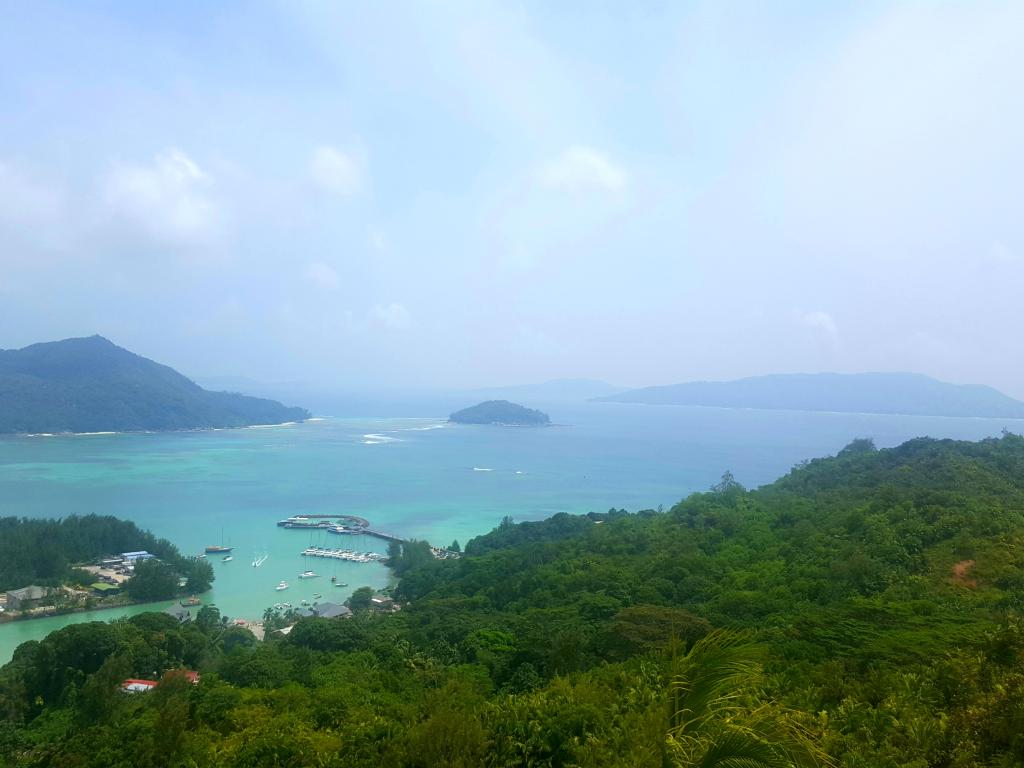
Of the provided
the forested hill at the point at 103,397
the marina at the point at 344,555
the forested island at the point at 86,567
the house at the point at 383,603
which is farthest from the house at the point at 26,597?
the forested hill at the point at 103,397

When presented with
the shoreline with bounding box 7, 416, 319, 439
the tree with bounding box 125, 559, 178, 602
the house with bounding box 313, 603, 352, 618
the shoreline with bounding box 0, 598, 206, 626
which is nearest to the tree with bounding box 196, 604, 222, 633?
the house with bounding box 313, 603, 352, 618

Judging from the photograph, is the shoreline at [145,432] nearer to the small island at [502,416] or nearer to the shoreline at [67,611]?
the small island at [502,416]

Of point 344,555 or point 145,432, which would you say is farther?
point 145,432

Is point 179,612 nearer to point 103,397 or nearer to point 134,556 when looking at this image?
point 134,556

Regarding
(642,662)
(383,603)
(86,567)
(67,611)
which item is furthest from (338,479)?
(642,662)

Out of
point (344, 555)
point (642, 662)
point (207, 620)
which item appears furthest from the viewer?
point (344, 555)

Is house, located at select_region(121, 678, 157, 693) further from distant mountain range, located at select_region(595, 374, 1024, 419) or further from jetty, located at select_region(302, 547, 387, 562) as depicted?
distant mountain range, located at select_region(595, 374, 1024, 419)

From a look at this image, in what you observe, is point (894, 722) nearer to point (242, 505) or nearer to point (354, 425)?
point (242, 505)

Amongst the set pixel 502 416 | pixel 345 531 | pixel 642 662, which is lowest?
pixel 345 531
